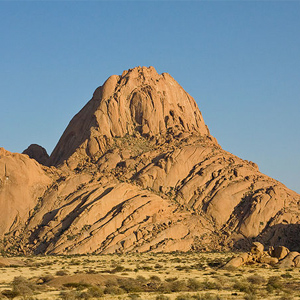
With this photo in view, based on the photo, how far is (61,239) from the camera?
331 ft

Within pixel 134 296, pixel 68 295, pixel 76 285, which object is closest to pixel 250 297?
pixel 134 296

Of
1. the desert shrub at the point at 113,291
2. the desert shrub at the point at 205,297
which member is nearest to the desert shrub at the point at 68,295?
the desert shrub at the point at 113,291

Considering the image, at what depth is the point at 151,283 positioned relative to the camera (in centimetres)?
5275

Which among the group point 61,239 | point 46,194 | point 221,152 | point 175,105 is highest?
point 175,105

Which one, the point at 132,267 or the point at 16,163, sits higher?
the point at 16,163

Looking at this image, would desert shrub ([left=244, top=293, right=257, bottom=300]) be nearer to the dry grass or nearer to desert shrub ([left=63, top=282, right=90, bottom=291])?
the dry grass

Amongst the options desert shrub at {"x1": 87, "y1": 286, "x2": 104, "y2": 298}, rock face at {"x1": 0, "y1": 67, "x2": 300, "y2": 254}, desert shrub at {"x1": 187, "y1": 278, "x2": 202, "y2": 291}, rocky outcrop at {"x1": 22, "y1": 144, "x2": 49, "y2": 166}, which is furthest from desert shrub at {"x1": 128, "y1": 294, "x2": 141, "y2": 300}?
rocky outcrop at {"x1": 22, "y1": 144, "x2": 49, "y2": 166}

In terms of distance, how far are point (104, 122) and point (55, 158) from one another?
16758mm

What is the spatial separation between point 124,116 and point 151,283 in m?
86.2

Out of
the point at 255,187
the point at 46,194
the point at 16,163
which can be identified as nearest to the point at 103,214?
the point at 46,194

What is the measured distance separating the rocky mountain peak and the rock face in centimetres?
24

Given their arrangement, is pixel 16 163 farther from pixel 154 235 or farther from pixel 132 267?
pixel 132 267

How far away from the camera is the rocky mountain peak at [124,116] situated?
13338 cm

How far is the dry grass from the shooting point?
150 feet
